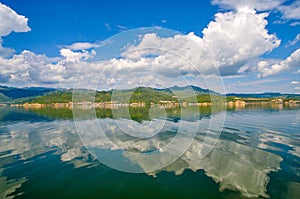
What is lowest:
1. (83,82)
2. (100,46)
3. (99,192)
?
(99,192)

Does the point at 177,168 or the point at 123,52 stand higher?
the point at 123,52

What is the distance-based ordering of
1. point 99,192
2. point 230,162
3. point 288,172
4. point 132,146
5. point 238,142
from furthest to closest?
point 238,142, point 132,146, point 230,162, point 288,172, point 99,192

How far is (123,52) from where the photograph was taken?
16.1 m

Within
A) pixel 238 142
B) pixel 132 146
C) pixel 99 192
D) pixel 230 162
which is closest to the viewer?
pixel 99 192

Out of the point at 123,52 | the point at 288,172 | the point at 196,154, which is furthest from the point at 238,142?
the point at 123,52

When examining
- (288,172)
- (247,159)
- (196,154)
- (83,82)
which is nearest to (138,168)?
(196,154)

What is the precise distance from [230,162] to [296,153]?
6034 millimetres

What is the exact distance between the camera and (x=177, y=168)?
47.7 ft

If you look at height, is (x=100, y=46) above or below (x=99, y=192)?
above

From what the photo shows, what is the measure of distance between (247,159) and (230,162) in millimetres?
1605

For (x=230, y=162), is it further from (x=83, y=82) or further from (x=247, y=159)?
(x=83, y=82)

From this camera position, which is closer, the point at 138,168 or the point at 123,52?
the point at 138,168

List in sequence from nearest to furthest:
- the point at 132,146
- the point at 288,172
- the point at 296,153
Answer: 1. the point at 288,172
2. the point at 296,153
3. the point at 132,146

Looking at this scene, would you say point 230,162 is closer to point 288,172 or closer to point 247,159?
point 247,159
